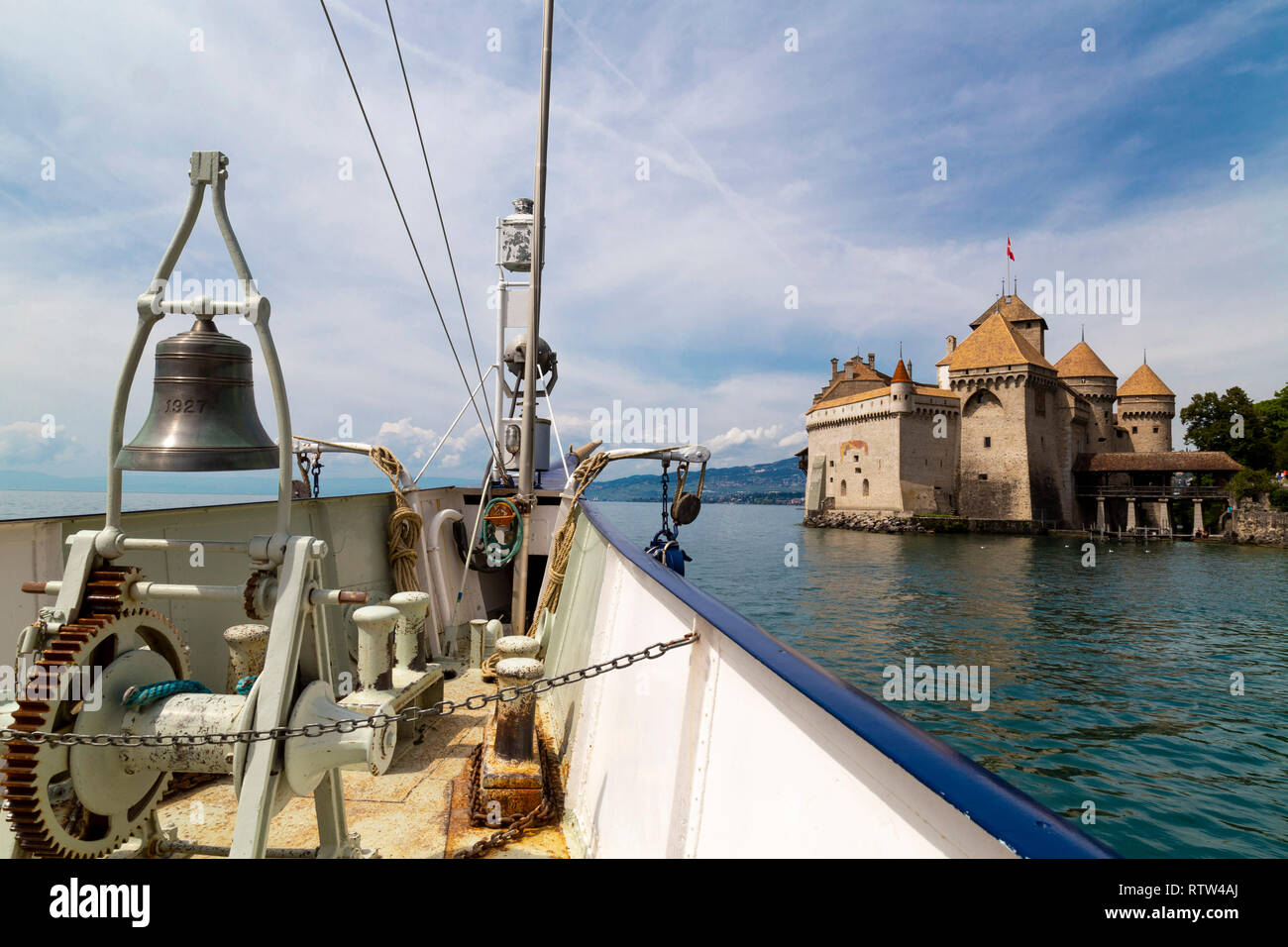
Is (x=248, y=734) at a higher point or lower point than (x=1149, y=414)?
lower

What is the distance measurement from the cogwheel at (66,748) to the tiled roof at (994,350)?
60732 millimetres

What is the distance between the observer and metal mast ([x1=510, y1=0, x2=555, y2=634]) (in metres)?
6.86

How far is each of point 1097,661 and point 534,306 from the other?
697 inches

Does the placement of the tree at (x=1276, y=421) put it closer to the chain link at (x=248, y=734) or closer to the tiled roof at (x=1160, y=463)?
the tiled roof at (x=1160, y=463)

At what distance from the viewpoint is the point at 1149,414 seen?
61.1 meters

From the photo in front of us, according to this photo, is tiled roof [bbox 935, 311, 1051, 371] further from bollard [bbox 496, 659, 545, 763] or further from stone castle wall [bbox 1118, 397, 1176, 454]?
bollard [bbox 496, 659, 545, 763]

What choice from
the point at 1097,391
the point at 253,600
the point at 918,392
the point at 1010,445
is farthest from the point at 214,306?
the point at 1097,391

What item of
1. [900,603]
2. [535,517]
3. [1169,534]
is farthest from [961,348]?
[535,517]

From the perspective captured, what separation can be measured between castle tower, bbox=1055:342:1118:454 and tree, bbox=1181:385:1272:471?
7439 millimetres

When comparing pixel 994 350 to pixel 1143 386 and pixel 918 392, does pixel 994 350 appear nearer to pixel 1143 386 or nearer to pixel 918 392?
pixel 918 392

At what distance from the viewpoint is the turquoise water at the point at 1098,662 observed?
29.1 ft

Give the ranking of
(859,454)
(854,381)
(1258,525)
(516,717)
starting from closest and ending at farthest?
(516,717) < (1258,525) < (859,454) < (854,381)

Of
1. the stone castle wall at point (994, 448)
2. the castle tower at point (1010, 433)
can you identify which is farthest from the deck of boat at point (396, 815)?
the castle tower at point (1010, 433)

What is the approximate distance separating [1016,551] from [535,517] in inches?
1693
